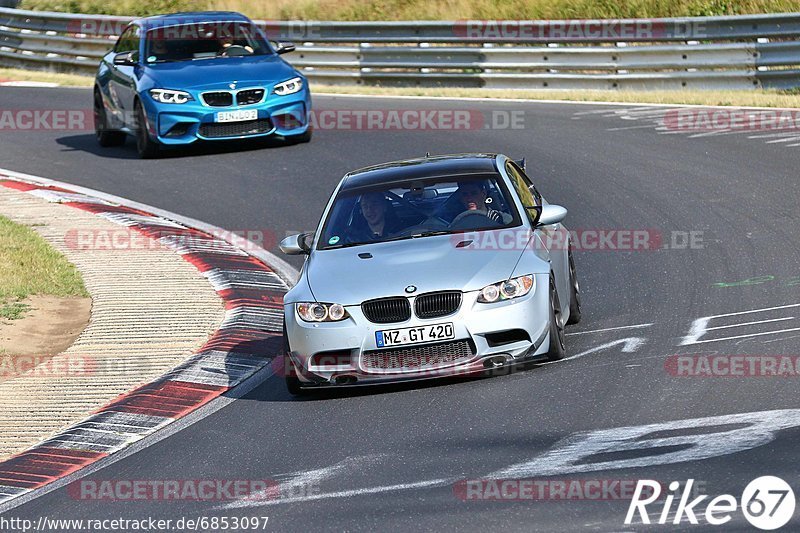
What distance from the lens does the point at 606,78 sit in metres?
23.3

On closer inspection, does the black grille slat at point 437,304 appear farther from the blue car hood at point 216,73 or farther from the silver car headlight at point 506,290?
the blue car hood at point 216,73

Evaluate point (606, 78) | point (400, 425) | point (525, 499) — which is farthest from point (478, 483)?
point (606, 78)

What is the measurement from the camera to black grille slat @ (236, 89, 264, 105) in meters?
18.8

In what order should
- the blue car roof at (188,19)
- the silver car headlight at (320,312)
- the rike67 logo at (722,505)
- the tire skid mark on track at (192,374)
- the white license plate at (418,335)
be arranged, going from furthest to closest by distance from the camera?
the blue car roof at (188,19) < the silver car headlight at (320,312) < the white license plate at (418,335) < the tire skid mark on track at (192,374) < the rike67 logo at (722,505)

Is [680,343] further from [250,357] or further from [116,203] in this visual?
[116,203]

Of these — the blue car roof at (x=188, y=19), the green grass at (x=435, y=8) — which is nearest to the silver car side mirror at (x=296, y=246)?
the blue car roof at (x=188, y=19)

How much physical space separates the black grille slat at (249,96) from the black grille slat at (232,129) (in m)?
0.28

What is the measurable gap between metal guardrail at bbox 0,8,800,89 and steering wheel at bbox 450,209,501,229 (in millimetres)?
12617

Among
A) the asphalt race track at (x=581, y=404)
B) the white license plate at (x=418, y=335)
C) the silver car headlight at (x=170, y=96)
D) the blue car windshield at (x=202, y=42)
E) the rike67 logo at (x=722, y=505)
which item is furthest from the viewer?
the blue car windshield at (x=202, y=42)

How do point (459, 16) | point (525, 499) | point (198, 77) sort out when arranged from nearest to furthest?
point (525, 499) < point (198, 77) < point (459, 16)

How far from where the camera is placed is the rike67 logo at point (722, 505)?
5.93 meters

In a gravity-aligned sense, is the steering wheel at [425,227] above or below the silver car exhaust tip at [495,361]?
above

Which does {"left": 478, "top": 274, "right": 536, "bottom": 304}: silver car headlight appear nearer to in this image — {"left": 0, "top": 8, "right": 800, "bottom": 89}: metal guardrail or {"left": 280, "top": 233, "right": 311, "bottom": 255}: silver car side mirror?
{"left": 280, "top": 233, "right": 311, "bottom": 255}: silver car side mirror

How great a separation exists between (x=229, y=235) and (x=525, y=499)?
8810 millimetres
